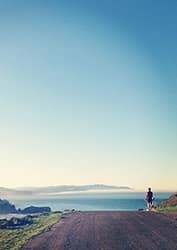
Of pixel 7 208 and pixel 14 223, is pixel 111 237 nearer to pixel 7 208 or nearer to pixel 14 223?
pixel 14 223

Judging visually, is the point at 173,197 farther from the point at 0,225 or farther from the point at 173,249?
the point at 173,249

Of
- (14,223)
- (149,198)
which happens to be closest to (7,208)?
(149,198)

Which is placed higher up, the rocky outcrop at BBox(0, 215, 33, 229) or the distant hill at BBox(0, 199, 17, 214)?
the distant hill at BBox(0, 199, 17, 214)

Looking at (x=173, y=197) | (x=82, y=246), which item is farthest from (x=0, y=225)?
(x=173, y=197)

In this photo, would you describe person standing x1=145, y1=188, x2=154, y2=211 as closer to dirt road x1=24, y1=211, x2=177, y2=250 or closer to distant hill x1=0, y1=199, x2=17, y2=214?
dirt road x1=24, y1=211, x2=177, y2=250

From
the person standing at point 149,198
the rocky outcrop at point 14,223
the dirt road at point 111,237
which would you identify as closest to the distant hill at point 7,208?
the person standing at point 149,198

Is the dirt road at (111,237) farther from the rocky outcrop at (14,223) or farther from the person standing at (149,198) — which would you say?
the person standing at (149,198)

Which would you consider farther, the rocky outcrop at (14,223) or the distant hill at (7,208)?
the distant hill at (7,208)

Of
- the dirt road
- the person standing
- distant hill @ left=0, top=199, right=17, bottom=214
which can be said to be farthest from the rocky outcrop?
distant hill @ left=0, top=199, right=17, bottom=214

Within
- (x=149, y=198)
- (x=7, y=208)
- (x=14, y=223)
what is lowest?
(x=14, y=223)

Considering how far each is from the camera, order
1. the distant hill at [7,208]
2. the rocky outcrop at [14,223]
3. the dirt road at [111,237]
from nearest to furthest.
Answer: the dirt road at [111,237] < the rocky outcrop at [14,223] < the distant hill at [7,208]

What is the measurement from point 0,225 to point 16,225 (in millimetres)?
1316

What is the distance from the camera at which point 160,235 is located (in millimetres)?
19219

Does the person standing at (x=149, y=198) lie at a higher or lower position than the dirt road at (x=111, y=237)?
higher
